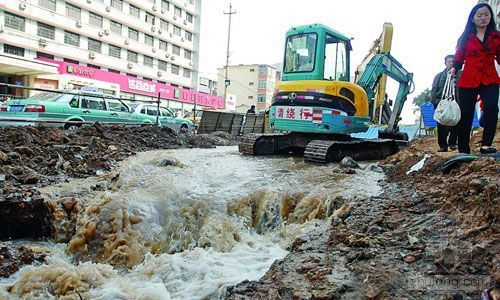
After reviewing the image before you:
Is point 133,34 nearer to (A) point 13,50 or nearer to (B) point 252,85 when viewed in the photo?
(A) point 13,50

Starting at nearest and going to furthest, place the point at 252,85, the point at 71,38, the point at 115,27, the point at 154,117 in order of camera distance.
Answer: the point at 154,117
the point at 71,38
the point at 115,27
the point at 252,85

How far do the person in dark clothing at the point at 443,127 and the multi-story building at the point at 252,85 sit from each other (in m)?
59.5

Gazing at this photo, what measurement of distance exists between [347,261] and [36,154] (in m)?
5.69

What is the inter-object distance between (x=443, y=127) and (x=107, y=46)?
36.9 m

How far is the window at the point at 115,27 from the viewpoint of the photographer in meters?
37.6

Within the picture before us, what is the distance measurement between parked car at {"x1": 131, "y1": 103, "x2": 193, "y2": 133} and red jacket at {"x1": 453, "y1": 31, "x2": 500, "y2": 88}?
10.9m

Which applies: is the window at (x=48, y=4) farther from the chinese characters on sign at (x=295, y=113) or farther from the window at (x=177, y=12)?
the chinese characters on sign at (x=295, y=113)

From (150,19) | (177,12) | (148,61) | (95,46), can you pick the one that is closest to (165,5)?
(177,12)

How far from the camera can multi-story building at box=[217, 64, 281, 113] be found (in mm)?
67312

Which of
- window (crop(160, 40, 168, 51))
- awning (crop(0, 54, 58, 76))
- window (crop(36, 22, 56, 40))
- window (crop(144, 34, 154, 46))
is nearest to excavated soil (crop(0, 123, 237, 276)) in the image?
awning (crop(0, 54, 58, 76))

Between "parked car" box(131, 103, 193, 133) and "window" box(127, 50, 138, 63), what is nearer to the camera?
"parked car" box(131, 103, 193, 133)

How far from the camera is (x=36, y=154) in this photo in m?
6.28

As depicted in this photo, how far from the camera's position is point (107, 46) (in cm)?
3706

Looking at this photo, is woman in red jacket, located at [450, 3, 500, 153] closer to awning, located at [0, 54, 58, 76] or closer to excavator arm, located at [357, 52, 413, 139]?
excavator arm, located at [357, 52, 413, 139]
